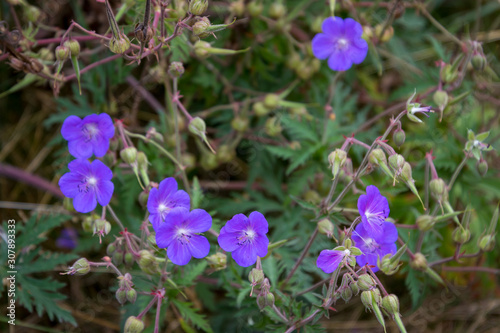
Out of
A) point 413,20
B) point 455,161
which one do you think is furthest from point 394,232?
point 413,20

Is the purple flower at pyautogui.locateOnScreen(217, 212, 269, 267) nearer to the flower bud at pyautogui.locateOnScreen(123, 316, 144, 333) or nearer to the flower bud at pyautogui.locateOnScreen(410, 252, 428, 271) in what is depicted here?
the flower bud at pyautogui.locateOnScreen(123, 316, 144, 333)

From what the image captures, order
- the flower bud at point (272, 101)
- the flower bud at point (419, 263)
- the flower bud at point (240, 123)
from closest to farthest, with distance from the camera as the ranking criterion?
the flower bud at point (419, 263) → the flower bud at point (272, 101) → the flower bud at point (240, 123)

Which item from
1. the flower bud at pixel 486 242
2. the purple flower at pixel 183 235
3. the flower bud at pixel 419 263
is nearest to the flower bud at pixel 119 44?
the purple flower at pixel 183 235

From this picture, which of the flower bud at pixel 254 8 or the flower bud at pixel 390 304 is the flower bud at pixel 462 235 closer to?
the flower bud at pixel 390 304

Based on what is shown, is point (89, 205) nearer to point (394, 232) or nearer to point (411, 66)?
point (394, 232)

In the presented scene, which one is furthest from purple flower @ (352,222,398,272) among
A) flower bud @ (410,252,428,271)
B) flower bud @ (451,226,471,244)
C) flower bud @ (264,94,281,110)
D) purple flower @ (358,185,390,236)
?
flower bud @ (264,94,281,110)

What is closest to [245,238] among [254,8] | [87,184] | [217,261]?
[217,261]
